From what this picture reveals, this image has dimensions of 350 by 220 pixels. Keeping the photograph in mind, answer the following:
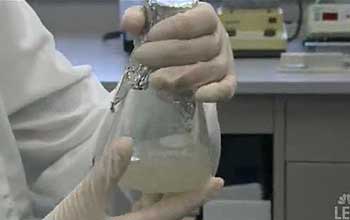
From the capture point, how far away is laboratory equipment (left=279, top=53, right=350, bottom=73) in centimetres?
209

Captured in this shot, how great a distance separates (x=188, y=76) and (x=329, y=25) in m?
1.51

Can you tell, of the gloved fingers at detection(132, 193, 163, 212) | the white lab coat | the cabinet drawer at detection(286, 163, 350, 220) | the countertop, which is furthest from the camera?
the cabinet drawer at detection(286, 163, 350, 220)

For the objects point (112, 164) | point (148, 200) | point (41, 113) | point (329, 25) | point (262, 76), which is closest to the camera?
point (112, 164)

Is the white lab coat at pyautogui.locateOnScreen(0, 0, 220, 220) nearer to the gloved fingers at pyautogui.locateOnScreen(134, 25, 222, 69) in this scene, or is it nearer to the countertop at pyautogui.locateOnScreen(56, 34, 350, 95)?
the gloved fingers at pyautogui.locateOnScreen(134, 25, 222, 69)

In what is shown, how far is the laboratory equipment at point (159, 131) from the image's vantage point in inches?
32.0

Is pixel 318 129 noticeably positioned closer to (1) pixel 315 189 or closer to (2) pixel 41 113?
(1) pixel 315 189

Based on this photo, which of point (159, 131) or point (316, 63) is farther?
point (316, 63)

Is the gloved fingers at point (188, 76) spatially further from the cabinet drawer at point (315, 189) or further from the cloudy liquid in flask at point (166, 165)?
the cabinet drawer at point (315, 189)

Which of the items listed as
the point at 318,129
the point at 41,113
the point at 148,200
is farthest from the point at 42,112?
the point at 318,129

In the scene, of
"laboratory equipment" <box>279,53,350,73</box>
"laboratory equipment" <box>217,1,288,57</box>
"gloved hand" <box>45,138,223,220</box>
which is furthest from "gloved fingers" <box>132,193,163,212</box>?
"laboratory equipment" <box>217,1,288,57</box>

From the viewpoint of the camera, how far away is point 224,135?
220cm

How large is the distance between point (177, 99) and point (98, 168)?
10 cm

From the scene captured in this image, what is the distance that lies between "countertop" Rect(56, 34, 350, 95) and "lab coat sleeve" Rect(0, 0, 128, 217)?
87 cm

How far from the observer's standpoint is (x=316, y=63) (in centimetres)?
211
